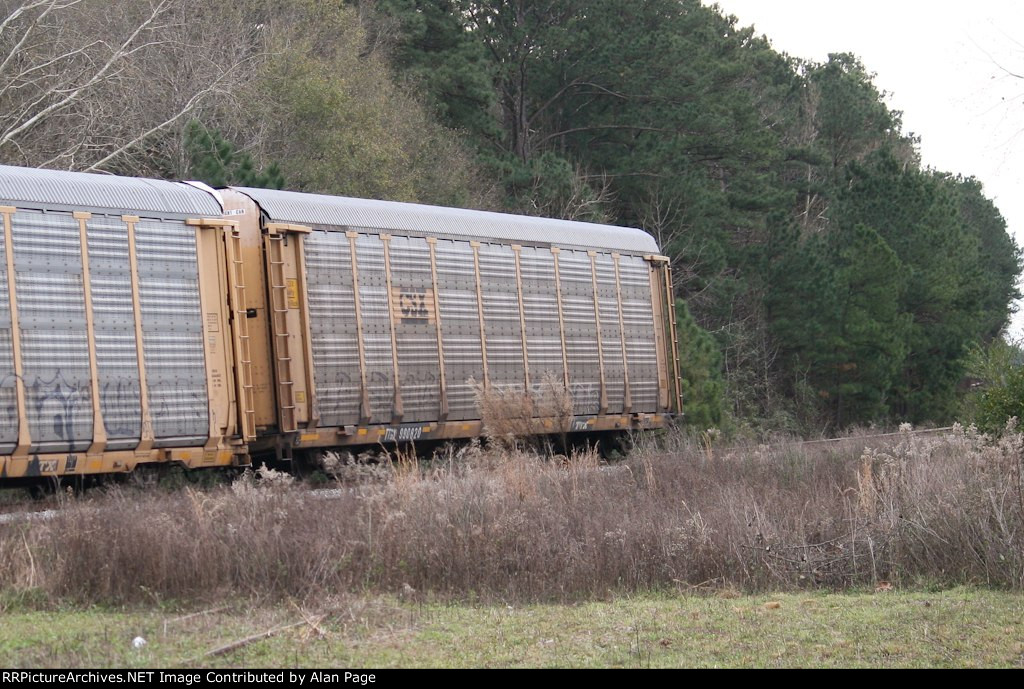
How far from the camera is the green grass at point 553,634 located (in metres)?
6.68

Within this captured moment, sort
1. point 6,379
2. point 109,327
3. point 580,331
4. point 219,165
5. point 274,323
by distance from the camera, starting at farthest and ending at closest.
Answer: point 219,165 < point 580,331 < point 274,323 < point 109,327 < point 6,379

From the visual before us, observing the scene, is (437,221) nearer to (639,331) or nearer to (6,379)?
(639,331)

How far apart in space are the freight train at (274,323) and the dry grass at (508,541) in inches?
77.7

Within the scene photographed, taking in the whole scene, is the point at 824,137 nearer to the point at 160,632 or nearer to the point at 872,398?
the point at 872,398

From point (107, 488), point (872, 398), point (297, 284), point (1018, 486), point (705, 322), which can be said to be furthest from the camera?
point (705, 322)

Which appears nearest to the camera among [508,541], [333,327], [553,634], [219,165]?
[553,634]

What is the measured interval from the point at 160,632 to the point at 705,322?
39886 millimetres

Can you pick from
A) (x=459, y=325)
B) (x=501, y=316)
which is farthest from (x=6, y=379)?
(x=501, y=316)

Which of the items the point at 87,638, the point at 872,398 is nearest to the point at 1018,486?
the point at 87,638

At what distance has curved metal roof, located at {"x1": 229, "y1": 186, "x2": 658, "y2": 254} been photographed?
15148 mm

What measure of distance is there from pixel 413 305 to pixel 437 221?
1.39 meters

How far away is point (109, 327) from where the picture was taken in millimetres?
12812

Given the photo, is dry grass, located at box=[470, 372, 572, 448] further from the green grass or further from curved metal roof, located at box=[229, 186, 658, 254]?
the green grass

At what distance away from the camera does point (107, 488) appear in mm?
12398
